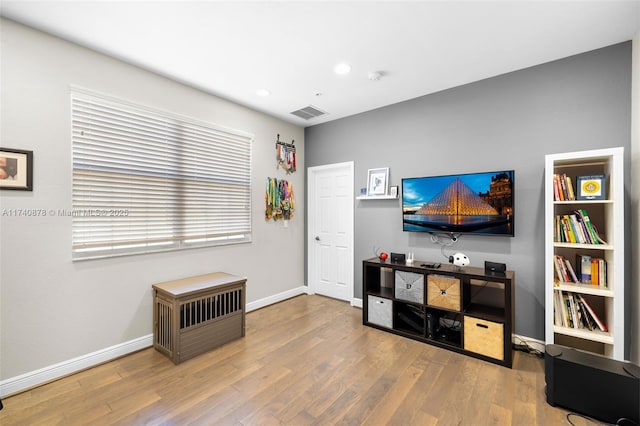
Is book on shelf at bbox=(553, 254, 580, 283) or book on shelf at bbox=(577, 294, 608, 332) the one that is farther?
book on shelf at bbox=(553, 254, 580, 283)

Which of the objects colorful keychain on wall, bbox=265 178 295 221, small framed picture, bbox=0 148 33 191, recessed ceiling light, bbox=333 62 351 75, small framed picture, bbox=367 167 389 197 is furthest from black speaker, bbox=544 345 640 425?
small framed picture, bbox=0 148 33 191

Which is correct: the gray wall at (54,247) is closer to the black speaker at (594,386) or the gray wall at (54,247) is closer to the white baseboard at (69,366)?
the white baseboard at (69,366)

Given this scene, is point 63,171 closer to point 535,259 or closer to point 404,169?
point 404,169

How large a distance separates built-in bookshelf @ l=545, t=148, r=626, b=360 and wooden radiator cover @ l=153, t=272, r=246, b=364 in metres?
2.83

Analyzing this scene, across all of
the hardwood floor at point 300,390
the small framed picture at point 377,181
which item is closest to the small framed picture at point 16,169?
the hardwood floor at point 300,390

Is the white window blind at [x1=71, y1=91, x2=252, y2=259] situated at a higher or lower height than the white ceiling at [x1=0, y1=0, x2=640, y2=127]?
lower

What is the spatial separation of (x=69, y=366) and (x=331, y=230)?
3191mm

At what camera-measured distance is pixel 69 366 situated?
2.28m

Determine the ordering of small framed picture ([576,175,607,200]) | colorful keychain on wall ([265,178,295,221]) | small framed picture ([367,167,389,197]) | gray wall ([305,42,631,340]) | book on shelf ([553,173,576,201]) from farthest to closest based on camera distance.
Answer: colorful keychain on wall ([265,178,295,221]), small framed picture ([367,167,389,197]), gray wall ([305,42,631,340]), book on shelf ([553,173,576,201]), small framed picture ([576,175,607,200])

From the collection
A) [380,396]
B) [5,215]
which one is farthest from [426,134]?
[5,215]

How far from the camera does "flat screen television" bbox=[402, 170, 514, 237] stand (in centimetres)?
275

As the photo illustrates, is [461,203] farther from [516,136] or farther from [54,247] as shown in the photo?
[54,247]

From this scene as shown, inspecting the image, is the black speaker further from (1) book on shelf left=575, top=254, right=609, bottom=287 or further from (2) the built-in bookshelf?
(1) book on shelf left=575, top=254, right=609, bottom=287

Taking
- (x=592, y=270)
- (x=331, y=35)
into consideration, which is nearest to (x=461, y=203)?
(x=592, y=270)
